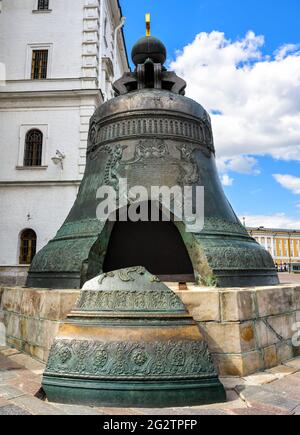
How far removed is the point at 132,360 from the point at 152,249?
106 inches

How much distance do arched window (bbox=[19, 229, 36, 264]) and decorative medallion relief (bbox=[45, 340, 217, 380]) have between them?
13.2 m

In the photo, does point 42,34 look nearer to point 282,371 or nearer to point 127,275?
point 127,275

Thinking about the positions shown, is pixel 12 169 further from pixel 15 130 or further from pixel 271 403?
pixel 271 403

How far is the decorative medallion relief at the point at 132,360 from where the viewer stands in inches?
80.0

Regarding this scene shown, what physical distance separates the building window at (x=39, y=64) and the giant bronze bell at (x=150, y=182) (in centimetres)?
1374

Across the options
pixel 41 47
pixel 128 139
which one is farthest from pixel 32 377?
pixel 41 47

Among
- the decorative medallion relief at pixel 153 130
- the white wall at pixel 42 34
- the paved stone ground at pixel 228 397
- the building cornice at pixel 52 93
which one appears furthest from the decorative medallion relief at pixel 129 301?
the white wall at pixel 42 34

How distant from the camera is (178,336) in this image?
2.15 meters

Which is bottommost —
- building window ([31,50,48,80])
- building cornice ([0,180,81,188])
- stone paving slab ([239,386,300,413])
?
stone paving slab ([239,386,300,413])

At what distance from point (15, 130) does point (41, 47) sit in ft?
13.4

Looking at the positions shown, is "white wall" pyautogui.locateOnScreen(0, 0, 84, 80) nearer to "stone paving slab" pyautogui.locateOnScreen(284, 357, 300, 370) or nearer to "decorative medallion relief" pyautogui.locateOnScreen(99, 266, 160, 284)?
"decorative medallion relief" pyautogui.locateOnScreen(99, 266, 160, 284)

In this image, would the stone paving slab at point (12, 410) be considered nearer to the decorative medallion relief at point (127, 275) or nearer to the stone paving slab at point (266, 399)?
the decorative medallion relief at point (127, 275)

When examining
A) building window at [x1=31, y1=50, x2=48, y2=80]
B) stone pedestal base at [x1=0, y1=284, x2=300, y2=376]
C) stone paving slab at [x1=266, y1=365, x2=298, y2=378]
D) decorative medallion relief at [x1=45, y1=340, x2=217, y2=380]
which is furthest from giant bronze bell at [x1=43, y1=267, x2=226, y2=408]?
building window at [x1=31, y1=50, x2=48, y2=80]

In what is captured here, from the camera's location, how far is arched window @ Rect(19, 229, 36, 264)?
1478 cm
